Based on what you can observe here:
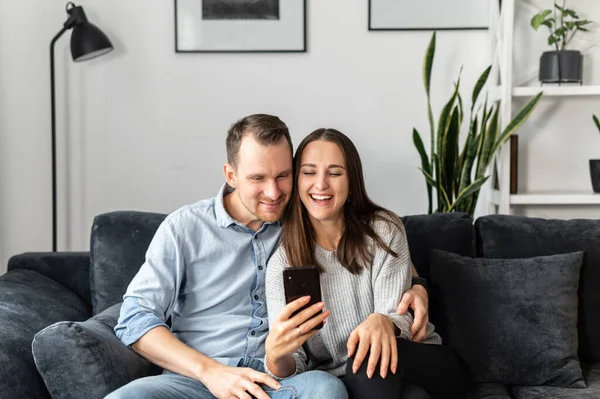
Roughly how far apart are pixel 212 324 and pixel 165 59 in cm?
172

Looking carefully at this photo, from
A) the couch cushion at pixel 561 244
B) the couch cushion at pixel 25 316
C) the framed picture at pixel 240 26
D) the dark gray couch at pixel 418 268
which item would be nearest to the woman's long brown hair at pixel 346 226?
the dark gray couch at pixel 418 268

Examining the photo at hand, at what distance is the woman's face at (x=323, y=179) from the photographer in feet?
6.72

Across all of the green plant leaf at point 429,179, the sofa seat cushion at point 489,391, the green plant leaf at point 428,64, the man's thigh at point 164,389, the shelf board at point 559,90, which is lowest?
the sofa seat cushion at point 489,391

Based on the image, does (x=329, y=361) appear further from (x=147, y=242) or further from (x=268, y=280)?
(x=147, y=242)

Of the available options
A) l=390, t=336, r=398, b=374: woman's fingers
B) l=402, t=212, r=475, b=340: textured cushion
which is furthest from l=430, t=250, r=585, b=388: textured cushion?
l=390, t=336, r=398, b=374: woman's fingers

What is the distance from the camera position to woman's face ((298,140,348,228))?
2.05m

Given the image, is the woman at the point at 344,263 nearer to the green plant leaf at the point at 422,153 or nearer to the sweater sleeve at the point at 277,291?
the sweater sleeve at the point at 277,291

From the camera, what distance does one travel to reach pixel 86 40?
3.26 m

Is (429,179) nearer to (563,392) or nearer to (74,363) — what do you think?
(563,392)

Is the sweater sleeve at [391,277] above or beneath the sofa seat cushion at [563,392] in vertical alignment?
above

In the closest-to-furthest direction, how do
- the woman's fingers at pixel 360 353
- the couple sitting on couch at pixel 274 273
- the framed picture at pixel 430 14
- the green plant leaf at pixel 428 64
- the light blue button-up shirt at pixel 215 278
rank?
1. the woman's fingers at pixel 360 353
2. the couple sitting on couch at pixel 274 273
3. the light blue button-up shirt at pixel 215 278
4. the green plant leaf at pixel 428 64
5. the framed picture at pixel 430 14

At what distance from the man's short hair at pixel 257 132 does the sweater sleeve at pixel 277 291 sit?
26 cm

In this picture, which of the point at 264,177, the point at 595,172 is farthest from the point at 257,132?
the point at 595,172

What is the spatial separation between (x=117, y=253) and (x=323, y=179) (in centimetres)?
71
